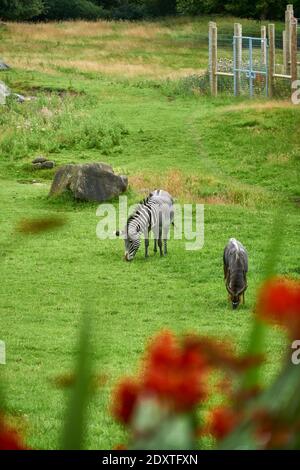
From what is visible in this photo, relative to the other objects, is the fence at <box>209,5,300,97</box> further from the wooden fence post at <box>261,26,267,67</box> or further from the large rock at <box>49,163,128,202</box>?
the large rock at <box>49,163,128,202</box>

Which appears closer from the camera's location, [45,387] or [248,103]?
[45,387]

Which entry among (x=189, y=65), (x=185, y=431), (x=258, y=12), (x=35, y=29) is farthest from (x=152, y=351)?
(x=258, y=12)

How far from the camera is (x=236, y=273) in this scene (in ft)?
43.8

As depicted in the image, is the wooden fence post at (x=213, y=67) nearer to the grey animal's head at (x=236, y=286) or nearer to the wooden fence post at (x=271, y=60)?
the wooden fence post at (x=271, y=60)

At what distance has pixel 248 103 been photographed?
3089 centimetres

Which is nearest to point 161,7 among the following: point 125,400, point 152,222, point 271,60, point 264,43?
point 264,43

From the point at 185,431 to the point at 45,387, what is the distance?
331 inches

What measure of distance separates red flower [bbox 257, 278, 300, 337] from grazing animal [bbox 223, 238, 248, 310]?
1237cm

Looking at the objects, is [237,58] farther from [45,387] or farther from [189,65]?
[45,387]

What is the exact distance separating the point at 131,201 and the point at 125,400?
779 inches

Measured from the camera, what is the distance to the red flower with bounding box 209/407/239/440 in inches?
36.5

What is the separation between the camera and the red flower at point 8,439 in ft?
2.99

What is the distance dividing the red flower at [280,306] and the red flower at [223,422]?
0.09 metres

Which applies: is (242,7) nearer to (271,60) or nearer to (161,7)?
(161,7)
